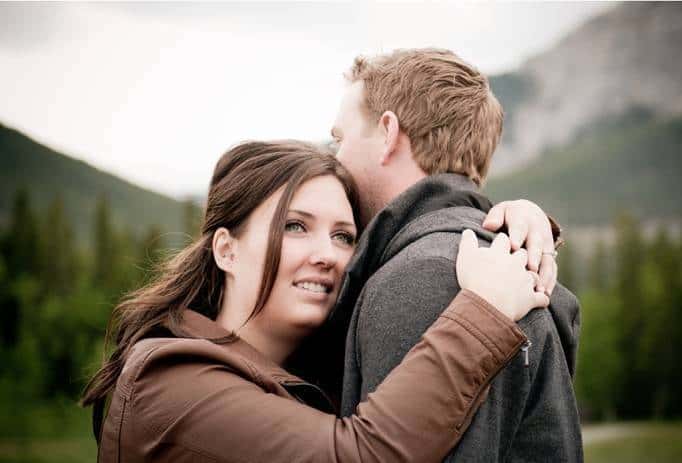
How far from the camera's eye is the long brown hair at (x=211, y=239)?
340 centimetres

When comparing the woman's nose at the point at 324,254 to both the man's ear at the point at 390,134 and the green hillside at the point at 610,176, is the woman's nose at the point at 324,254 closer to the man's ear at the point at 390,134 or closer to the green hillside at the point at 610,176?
the man's ear at the point at 390,134

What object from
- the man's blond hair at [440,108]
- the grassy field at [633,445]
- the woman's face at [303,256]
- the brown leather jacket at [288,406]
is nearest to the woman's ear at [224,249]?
the woman's face at [303,256]

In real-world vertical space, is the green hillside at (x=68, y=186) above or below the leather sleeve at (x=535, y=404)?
below

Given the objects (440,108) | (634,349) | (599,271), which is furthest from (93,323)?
(440,108)

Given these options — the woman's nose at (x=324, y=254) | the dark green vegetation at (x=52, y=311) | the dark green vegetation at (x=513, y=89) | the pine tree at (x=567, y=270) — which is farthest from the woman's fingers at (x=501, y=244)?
the dark green vegetation at (x=513, y=89)

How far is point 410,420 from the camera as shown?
2.31 metres

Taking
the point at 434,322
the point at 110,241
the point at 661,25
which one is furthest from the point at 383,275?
the point at 661,25

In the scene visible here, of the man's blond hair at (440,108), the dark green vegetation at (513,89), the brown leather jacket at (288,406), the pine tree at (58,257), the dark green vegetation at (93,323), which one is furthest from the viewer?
the dark green vegetation at (513,89)

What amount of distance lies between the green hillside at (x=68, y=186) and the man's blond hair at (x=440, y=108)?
219ft

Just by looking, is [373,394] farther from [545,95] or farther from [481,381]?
[545,95]

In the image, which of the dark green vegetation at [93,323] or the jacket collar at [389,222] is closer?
the jacket collar at [389,222]

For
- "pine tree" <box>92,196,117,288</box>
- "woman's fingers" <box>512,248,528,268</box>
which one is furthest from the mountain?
"woman's fingers" <box>512,248,528,268</box>

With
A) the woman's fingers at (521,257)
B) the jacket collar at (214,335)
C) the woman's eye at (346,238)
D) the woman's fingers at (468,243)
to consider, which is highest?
the woman's fingers at (468,243)

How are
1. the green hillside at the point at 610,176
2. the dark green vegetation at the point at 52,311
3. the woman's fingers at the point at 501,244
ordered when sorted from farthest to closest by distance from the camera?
1. the green hillside at the point at 610,176
2. the dark green vegetation at the point at 52,311
3. the woman's fingers at the point at 501,244
